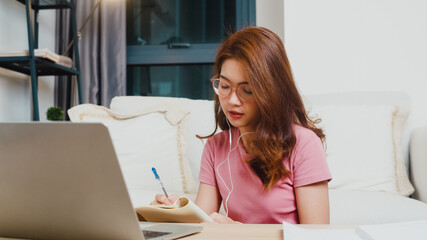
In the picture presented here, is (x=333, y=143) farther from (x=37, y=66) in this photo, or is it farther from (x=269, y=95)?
(x=37, y=66)

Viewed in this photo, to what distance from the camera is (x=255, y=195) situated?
92cm

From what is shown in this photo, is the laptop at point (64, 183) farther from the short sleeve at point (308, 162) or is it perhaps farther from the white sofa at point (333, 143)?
the white sofa at point (333, 143)

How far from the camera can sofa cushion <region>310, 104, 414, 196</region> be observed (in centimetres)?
148

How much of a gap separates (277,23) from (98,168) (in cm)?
201

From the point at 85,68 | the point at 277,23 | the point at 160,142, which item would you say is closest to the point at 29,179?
the point at 160,142

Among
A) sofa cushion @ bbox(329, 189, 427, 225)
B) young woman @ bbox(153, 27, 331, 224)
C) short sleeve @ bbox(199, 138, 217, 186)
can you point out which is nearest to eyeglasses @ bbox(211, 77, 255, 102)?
young woman @ bbox(153, 27, 331, 224)

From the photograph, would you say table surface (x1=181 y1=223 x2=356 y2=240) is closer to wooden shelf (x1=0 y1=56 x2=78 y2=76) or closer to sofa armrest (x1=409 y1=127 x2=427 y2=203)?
Answer: sofa armrest (x1=409 y1=127 x2=427 y2=203)

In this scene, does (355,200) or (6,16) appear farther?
(6,16)

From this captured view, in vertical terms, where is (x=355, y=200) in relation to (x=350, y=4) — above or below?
below

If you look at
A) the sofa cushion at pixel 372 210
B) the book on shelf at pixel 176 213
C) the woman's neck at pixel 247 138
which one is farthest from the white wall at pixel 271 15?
the book on shelf at pixel 176 213

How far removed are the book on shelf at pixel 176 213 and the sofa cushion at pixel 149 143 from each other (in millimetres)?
856

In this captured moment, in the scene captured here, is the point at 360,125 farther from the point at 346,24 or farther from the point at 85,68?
the point at 85,68

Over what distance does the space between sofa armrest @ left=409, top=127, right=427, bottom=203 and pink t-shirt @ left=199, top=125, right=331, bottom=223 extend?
82 cm

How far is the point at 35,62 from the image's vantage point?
191 cm
